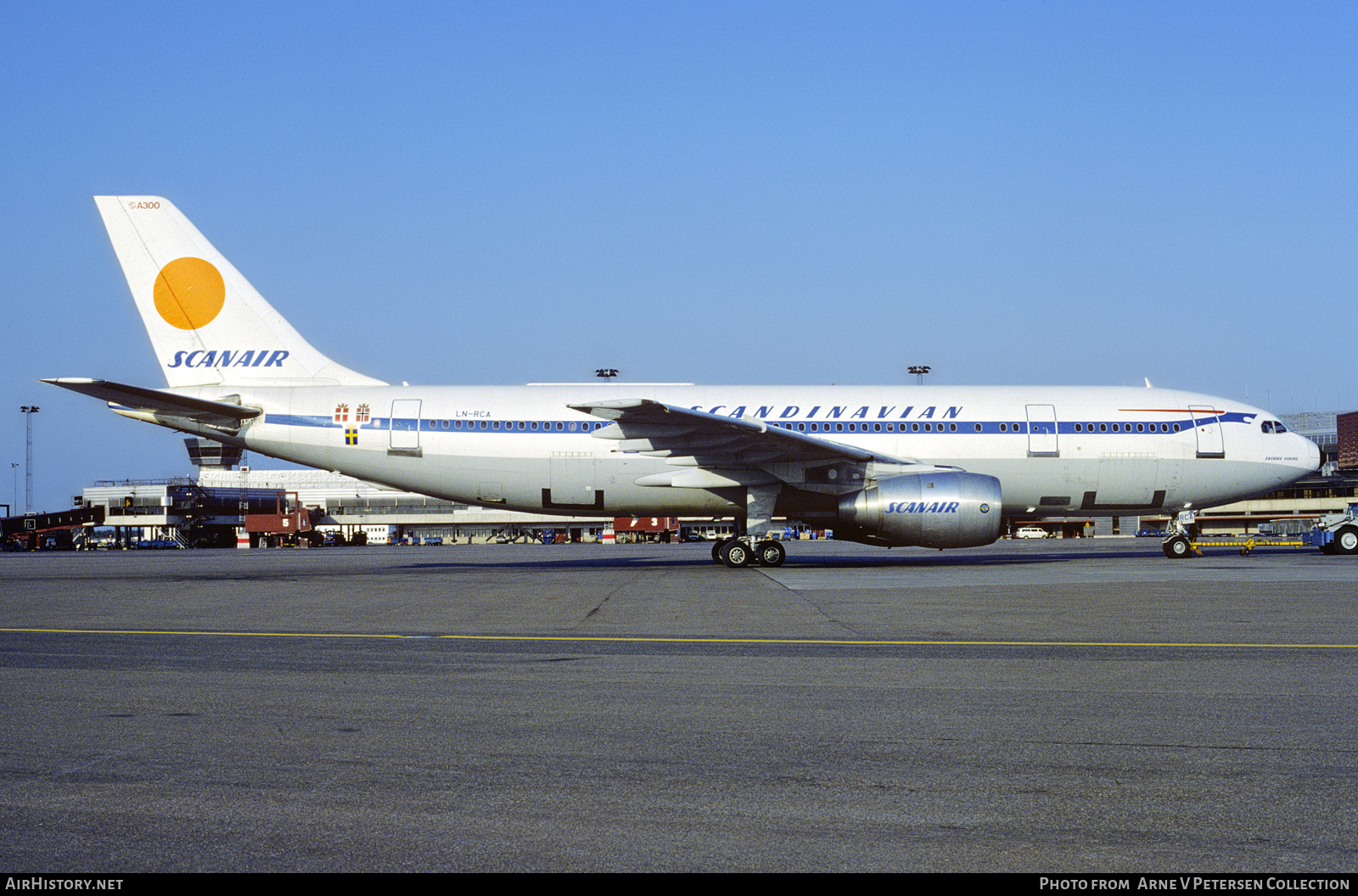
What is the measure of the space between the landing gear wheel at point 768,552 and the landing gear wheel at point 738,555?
170 mm

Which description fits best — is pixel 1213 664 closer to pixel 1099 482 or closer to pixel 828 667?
pixel 828 667

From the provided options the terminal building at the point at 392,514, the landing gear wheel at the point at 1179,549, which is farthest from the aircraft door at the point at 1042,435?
the terminal building at the point at 392,514

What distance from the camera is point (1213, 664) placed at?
852 cm

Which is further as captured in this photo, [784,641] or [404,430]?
[404,430]

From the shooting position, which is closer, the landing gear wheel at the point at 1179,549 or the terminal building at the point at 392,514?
the landing gear wheel at the point at 1179,549

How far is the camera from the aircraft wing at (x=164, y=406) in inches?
837

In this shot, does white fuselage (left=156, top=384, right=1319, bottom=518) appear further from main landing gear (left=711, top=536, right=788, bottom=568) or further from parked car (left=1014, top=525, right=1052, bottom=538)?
parked car (left=1014, top=525, right=1052, bottom=538)

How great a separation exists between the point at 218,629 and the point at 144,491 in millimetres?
106834

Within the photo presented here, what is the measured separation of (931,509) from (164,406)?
15.5 m

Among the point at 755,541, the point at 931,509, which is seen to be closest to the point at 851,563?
the point at 755,541

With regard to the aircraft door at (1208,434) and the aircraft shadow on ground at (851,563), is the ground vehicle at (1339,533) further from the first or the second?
the aircraft door at (1208,434)

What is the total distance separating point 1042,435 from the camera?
2381cm

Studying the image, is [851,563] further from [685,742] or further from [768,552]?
[685,742]

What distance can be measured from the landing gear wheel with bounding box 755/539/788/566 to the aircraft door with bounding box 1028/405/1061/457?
5.89 metres
